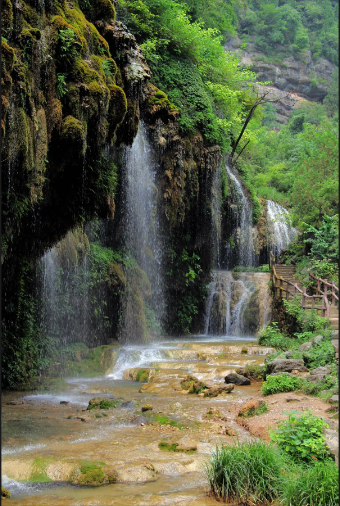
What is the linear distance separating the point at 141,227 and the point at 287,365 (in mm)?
10825

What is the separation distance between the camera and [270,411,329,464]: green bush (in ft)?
19.1

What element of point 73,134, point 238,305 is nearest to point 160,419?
point 73,134

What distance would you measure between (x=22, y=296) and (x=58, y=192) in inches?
156

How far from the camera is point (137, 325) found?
18297 mm

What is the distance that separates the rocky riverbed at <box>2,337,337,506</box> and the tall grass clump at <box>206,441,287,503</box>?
24 cm

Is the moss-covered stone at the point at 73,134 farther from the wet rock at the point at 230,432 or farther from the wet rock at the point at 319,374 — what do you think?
the wet rock at the point at 319,374

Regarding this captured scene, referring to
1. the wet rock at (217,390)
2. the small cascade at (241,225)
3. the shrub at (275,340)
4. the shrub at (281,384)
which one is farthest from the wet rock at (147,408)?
the small cascade at (241,225)

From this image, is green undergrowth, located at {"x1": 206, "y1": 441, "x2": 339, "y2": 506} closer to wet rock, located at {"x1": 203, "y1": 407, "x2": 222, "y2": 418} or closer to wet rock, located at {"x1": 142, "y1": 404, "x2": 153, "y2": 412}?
wet rock, located at {"x1": 203, "y1": 407, "x2": 222, "y2": 418}

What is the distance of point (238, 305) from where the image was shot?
2288 centimetres

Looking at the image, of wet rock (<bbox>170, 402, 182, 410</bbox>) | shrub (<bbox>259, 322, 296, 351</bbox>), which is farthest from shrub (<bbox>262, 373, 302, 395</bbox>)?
shrub (<bbox>259, 322, 296, 351</bbox>)

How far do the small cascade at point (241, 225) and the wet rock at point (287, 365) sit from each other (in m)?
15.0

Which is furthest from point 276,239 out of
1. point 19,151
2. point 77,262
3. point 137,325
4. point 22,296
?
point 19,151

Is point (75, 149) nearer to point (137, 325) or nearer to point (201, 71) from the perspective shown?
point (137, 325)

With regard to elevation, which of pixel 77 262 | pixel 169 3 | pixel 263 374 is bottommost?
pixel 263 374
